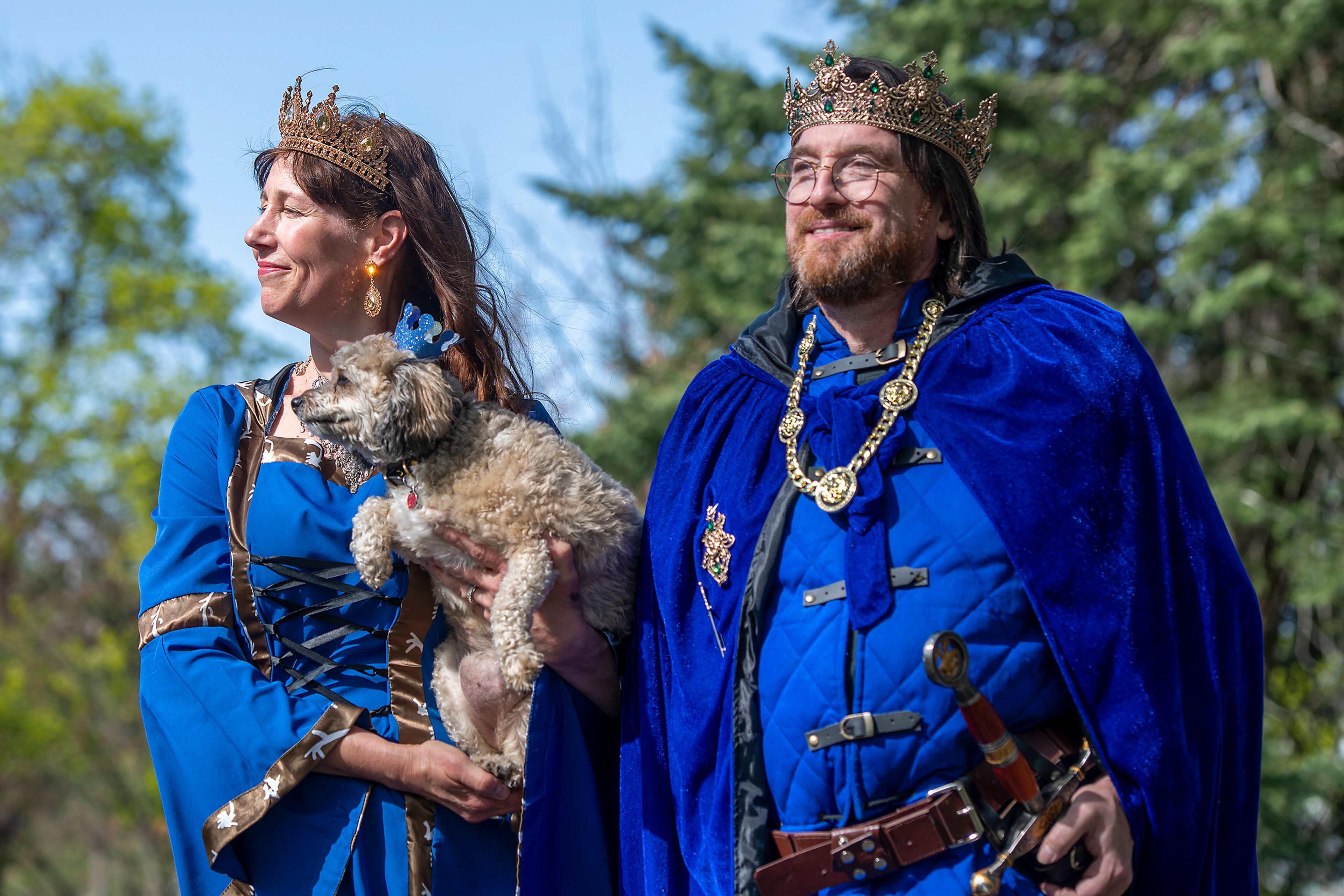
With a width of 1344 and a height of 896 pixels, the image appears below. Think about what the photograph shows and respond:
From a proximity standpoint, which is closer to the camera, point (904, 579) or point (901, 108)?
point (904, 579)

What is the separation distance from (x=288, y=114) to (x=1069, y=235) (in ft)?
29.1

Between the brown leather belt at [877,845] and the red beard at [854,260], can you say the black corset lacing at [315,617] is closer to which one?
the brown leather belt at [877,845]

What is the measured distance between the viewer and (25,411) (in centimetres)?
2281

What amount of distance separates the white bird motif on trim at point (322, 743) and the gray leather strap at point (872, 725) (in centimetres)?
122

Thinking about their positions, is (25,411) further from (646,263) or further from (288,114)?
(288,114)

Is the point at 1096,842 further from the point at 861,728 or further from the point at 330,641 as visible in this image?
the point at 330,641

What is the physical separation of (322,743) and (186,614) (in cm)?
50

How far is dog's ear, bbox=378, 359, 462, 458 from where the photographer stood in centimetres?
301

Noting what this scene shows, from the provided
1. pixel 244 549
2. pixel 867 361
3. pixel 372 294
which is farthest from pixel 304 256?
pixel 867 361

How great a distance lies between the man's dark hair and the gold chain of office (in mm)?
129

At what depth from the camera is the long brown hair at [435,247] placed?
127 inches

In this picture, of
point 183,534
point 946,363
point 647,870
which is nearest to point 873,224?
point 946,363

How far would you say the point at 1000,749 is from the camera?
7.68 feet

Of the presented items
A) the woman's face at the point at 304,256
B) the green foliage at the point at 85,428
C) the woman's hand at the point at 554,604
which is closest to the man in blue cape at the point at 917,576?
the woman's hand at the point at 554,604
